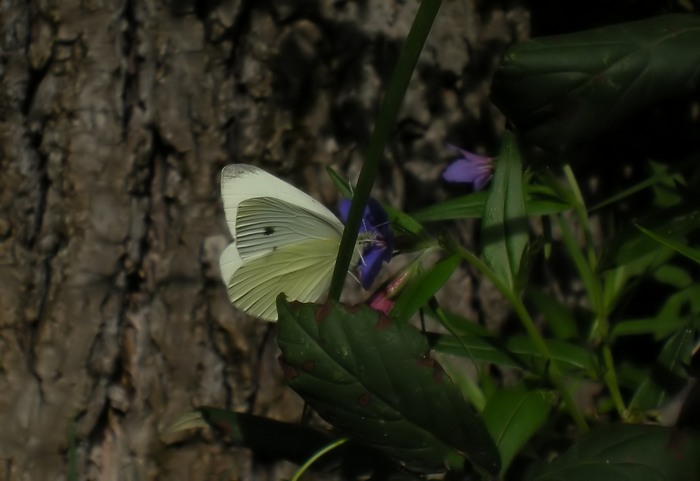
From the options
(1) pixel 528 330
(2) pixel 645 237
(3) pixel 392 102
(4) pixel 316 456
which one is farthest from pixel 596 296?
(3) pixel 392 102

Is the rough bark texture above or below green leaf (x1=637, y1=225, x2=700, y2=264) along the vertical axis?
below

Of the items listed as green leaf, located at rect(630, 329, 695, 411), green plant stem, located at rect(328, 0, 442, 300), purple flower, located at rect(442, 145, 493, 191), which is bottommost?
green leaf, located at rect(630, 329, 695, 411)

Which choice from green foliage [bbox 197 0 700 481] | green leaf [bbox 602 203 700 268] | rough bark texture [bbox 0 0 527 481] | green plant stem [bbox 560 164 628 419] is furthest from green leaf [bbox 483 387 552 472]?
rough bark texture [bbox 0 0 527 481]

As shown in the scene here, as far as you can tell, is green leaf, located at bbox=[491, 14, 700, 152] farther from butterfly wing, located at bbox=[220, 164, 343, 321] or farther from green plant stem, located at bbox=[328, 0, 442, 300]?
green plant stem, located at bbox=[328, 0, 442, 300]

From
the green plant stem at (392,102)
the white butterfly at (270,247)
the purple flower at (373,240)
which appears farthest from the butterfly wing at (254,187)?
the green plant stem at (392,102)

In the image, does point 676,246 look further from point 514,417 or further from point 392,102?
point 392,102
